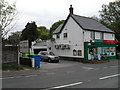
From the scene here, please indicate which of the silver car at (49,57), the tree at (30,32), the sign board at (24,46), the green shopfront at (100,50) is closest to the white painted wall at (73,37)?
the green shopfront at (100,50)

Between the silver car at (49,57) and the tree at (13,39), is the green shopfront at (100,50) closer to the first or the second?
the silver car at (49,57)

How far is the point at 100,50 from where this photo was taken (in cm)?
3158

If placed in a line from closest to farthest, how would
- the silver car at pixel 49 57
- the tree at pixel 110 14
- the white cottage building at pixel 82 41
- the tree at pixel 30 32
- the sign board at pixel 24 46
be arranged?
1. the sign board at pixel 24 46
2. the silver car at pixel 49 57
3. the white cottage building at pixel 82 41
4. the tree at pixel 110 14
5. the tree at pixel 30 32

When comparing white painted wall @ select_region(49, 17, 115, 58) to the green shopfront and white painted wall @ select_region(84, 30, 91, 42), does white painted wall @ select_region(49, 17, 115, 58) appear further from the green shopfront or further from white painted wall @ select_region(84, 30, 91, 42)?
the green shopfront

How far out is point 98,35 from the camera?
105 ft

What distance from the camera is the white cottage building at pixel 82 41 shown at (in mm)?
29438

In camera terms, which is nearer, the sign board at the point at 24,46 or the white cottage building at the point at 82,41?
the sign board at the point at 24,46

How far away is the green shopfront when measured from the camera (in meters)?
28.9

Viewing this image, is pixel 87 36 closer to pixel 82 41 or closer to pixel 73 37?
pixel 82 41

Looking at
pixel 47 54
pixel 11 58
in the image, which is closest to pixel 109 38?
pixel 47 54

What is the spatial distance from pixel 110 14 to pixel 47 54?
28956 mm

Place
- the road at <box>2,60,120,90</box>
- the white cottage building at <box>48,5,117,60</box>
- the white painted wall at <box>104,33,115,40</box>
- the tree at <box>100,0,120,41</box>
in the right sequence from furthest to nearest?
the tree at <box>100,0,120,41</box>
the white painted wall at <box>104,33,115,40</box>
the white cottage building at <box>48,5,117,60</box>
the road at <box>2,60,120,90</box>

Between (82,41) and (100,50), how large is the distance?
14.7 feet

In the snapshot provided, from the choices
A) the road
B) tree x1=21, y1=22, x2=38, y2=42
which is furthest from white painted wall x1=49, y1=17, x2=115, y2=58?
tree x1=21, y1=22, x2=38, y2=42
